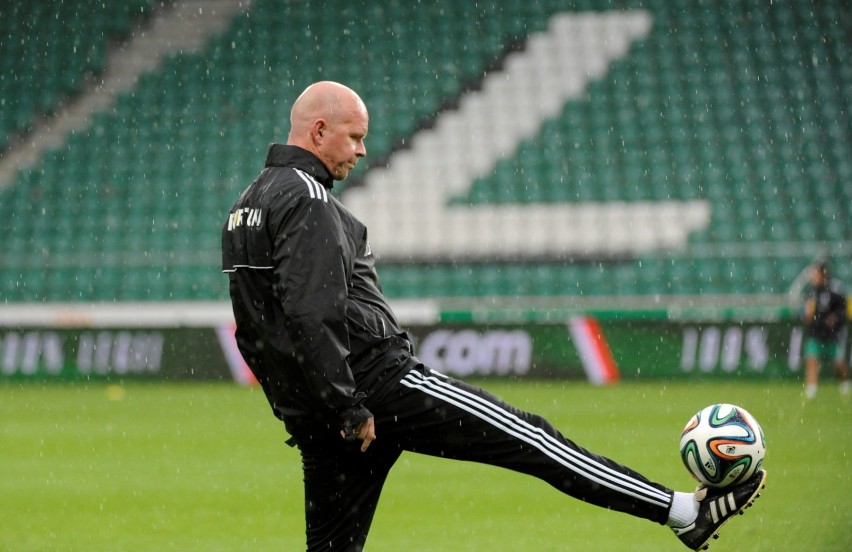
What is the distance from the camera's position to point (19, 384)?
55.5ft

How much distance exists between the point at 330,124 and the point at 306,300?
76cm

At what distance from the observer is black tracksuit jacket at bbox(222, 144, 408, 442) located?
4176 millimetres

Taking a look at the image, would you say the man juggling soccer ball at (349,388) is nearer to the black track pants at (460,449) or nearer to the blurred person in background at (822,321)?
the black track pants at (460,449)

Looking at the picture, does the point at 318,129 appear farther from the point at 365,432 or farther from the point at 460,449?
the point at 460,449

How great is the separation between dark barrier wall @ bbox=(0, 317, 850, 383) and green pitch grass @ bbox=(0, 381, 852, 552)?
1572 millimetres

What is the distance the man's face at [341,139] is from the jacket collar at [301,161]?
44mm

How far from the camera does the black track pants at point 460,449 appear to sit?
14.9 feet

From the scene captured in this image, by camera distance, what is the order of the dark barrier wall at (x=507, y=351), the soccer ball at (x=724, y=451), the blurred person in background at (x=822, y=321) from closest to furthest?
the soccer ball at (x=724, y=451)
the blurred person in background at (x=822, y=321)
the dark barrier wall at (x=507, y=351)

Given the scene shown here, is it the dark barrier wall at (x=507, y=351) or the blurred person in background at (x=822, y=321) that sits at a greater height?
the blurred person in background at (x=822, y=321)

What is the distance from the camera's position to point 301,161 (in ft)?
14.8

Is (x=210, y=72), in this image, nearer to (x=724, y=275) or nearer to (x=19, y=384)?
(x=19, y=384)

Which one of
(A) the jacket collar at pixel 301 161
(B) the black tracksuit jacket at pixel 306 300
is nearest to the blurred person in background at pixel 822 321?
(B) the black tracksuit jacket at pixel 306 300

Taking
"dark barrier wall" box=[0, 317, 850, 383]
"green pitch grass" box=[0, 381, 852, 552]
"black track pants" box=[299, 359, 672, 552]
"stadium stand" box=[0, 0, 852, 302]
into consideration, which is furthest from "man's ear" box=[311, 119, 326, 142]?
"stadium stand" box=[0, 0, 852, 302]

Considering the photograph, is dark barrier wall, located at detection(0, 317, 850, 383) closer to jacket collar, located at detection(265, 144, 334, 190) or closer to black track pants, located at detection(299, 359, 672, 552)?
black track pants, located at detection(299, 359, 672, 552)
